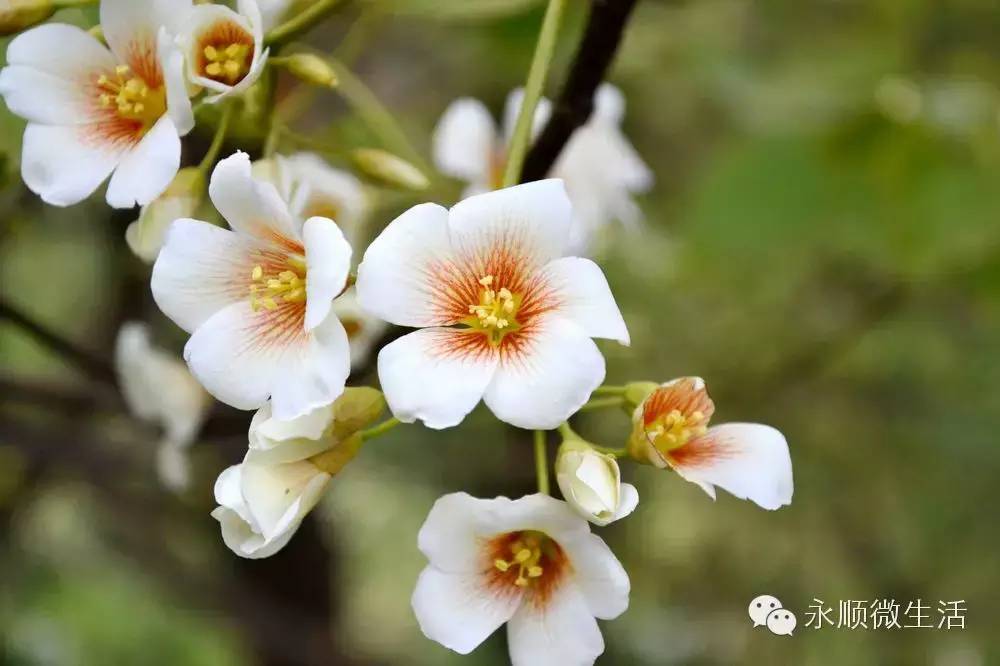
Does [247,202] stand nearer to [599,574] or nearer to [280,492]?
[280,492]

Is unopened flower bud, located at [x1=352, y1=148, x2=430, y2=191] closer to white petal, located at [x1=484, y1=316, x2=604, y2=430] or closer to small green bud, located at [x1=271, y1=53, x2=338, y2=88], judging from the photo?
small green bud, located at [x1=271, y1=53, x2=338, y2=88]

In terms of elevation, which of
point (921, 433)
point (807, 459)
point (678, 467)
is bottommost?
point (807, 459)

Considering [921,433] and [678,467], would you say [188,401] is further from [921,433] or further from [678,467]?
[921,433]

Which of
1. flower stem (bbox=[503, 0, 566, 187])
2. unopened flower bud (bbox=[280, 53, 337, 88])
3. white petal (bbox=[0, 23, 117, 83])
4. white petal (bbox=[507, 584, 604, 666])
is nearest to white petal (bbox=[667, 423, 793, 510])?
white petal (bbox=[507, 584, 604, 666])

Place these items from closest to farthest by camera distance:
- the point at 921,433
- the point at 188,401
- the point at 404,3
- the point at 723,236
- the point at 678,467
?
the point at 678,467 < the point at 404,3 < the point at 188,401 < the point at 723,236 < the point at 921,433

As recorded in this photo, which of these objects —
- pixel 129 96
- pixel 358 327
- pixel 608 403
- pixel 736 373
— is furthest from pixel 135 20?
pixel 736 373

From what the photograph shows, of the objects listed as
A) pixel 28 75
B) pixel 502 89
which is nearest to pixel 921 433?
pixel 502 89
